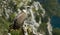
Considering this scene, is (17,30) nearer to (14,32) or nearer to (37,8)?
(14,32)

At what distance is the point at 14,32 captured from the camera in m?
18.8

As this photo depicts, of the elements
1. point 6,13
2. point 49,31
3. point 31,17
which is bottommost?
point 49,31

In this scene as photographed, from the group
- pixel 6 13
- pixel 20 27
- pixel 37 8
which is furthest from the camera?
pixel 37 8

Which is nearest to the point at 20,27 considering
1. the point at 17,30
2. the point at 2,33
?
the point at 17,30

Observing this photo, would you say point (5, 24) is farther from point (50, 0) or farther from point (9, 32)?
point (50, 0)

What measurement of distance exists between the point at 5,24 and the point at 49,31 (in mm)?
13800

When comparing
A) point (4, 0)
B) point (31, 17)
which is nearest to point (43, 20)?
point (31, 17)

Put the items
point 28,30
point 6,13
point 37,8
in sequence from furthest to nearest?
1. point 37,8
2. point 6,13
3. point 28,30

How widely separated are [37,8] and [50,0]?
1452 cm

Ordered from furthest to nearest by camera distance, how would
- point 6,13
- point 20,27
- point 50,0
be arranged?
point 50,0 < point 6,13 < point 20,27

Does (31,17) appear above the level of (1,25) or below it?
below

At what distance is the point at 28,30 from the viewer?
20203mm

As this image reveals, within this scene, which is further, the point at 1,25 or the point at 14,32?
the point at 1,25

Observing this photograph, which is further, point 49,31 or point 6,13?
point 49,31
